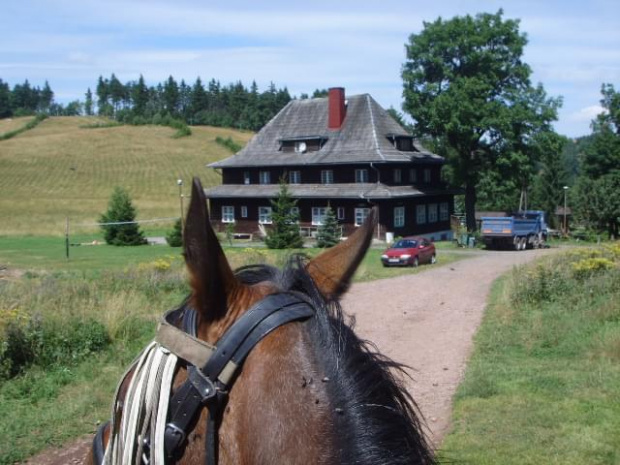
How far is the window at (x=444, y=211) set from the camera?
157ft

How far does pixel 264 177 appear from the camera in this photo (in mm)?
47312

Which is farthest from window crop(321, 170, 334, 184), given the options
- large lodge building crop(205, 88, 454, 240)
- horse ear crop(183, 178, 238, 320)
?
horse ear crop(183, 178, 238, 320)

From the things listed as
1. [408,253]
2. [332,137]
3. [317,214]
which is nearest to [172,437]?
[408,253]

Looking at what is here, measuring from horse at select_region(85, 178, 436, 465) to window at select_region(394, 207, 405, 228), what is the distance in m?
40.1

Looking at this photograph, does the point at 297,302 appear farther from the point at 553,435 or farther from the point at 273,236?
the point at 273,236

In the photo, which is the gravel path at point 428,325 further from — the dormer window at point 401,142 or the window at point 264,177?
the window at point 264,177

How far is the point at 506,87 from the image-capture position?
147 ft

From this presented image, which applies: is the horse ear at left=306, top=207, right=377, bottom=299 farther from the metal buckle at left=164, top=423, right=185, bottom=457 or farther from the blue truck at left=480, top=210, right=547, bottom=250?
the blue truck at left=480, top=210, right=547, bottom=250

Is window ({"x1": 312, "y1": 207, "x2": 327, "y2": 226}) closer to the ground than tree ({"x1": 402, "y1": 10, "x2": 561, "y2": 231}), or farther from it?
closer to the ground

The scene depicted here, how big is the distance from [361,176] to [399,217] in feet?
12.1

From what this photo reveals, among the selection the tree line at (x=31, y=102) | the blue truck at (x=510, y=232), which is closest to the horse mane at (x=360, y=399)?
the blue truck at (x=510, y=232)

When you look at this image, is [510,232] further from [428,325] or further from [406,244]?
[428,325]

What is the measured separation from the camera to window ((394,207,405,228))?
136ft

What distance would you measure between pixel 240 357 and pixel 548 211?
235ft
